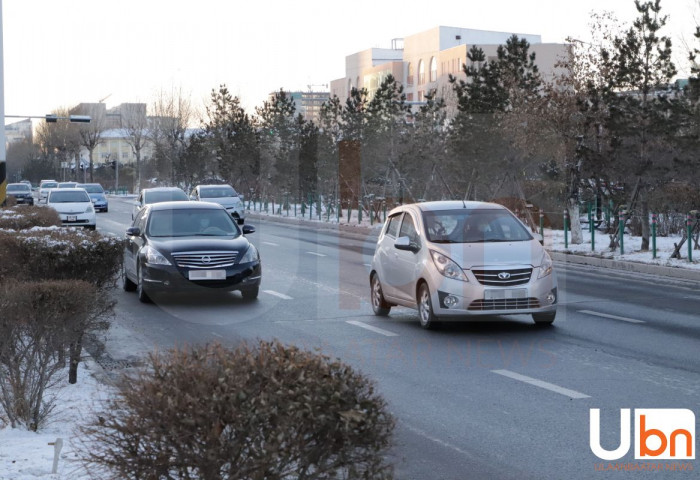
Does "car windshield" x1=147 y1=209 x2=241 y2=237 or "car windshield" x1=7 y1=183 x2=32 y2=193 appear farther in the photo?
"car windshield" x1=7 y1=183 x2=32 y2=193

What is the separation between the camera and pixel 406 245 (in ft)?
44.4

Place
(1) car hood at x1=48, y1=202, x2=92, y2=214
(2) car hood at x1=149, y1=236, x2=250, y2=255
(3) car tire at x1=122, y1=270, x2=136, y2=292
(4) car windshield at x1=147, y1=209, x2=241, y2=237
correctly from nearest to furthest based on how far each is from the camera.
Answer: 1. (2) car hood at x1=149, y1=236, x2=250, y2=255
2. (4) car windshield at x1=147, y1=209, x2=241, y2=237
3. (3) car tire at x1=122, y1=270, x2=136, y2=292
4. (1) car hood at x1=48, y1=202, x2=92, y2=214

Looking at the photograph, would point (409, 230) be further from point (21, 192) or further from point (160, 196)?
point (21, 192)

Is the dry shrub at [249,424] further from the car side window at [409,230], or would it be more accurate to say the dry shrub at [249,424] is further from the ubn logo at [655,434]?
the car side window at [409,230]

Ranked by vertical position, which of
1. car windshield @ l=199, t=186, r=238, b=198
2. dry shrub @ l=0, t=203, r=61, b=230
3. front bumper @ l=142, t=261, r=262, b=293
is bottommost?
front bumper @ l=142, t=261, r=262, b=293

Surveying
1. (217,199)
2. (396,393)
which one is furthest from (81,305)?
(217,199)

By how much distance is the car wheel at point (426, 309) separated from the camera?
12.8 metres

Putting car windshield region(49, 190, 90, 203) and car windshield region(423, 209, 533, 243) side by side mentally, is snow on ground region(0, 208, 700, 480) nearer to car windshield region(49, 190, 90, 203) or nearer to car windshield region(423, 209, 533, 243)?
car windshield region(423, 209, 533, 243)

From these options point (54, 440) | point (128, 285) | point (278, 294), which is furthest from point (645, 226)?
point (54, 440)

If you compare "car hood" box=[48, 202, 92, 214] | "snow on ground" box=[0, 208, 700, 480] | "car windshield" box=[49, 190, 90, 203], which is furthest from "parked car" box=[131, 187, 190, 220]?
"snow on ground" box=[0, 208, 700, 480]

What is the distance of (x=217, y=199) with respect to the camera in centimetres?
4550

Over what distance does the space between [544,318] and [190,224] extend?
6795 mm

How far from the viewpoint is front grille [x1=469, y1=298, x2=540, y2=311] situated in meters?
12.4

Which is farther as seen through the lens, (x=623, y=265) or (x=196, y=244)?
(x=623, y=265)
